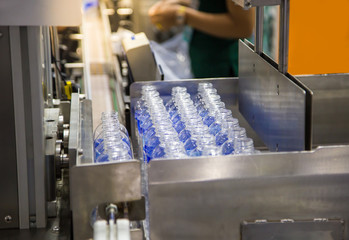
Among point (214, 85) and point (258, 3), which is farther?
point (214, 85)

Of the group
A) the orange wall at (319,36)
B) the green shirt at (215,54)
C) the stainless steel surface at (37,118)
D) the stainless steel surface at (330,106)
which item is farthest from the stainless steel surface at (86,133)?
the green shirt at (215,54)

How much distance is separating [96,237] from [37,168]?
1.54ft

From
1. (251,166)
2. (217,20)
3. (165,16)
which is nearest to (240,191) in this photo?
(251,166)

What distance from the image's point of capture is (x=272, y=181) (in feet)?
4.67

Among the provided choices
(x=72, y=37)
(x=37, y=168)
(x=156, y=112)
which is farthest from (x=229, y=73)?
(x=37, y=168)

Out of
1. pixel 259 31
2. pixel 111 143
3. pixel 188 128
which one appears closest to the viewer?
pixel 111 143

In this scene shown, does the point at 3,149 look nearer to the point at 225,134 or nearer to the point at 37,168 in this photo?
the point at 37,168

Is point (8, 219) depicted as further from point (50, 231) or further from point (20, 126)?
point (20, 126)

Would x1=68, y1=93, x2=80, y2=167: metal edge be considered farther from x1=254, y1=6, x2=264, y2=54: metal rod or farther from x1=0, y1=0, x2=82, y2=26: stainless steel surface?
x1=254, y1=6, x2=264, y2=54: metal rod

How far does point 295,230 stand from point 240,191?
0.17 metres

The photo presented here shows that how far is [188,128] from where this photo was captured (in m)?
1.72

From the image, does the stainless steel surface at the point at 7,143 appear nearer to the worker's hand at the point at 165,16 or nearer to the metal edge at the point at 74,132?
the metal edge at the point at 74,132

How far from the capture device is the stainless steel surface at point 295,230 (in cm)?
145

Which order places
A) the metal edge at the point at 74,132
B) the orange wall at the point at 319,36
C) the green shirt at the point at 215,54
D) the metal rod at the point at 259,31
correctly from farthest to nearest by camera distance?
1. the green shirt at the point at 215,54
2. the orange wall at the point at 319,36
3. the metal rod at the point at 259,31
4. the metal edge at the point at 74,132
